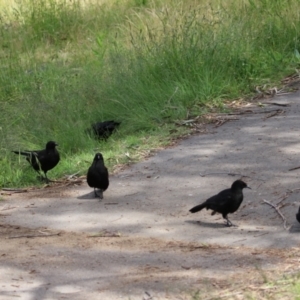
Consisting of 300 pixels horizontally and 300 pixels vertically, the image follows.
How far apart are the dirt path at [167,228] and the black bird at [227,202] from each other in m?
→ 0.17

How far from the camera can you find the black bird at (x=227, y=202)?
26.3ft

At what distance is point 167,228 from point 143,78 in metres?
Answer: 4.79

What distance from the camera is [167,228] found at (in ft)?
27.0

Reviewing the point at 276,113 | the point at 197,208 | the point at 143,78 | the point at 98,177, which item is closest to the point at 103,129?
the point at 143,78

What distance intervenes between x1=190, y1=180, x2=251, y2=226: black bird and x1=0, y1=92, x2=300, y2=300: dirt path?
0.56 feet

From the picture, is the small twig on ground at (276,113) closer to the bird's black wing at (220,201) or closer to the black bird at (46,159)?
the black bird at (46,159)

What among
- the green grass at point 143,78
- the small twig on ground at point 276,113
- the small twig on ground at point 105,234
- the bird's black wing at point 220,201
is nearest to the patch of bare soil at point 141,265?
the small twig on ground at point 105,234

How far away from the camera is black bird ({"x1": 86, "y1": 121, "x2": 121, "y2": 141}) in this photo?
1175 cm

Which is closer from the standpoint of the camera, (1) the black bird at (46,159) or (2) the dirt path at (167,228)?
(2) the dirt path at (167,228)

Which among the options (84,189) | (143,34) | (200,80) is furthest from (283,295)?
(143,34)

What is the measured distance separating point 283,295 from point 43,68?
10366 mm

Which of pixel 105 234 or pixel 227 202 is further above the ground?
pixel 227 202

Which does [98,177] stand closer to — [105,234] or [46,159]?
[105,234]

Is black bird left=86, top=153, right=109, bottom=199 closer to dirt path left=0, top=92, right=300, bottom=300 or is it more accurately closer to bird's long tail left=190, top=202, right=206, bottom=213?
dirt path left=0, top=92, right=300, bottom=300
